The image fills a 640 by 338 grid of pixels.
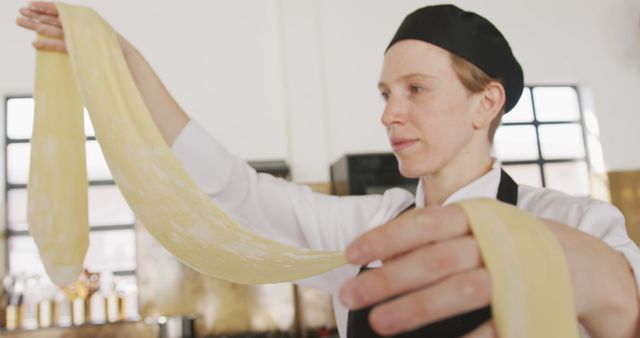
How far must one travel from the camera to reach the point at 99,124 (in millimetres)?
1073

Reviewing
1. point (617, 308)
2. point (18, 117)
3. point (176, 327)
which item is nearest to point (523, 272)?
point (617, 308)

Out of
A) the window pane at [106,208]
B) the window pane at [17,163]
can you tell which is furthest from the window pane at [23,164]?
the window pane at [106,208]

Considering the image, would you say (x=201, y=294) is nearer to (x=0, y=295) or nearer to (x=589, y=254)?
(x=0, y=295)

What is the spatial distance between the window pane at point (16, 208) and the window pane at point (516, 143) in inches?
157

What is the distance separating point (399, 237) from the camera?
390 millimetres

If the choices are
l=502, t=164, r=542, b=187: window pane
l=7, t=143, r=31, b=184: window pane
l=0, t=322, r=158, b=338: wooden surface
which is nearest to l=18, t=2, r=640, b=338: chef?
l=0, t=322, r=158, b=338: wooden surface

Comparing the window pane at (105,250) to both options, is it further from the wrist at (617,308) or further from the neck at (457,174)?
the wrist at (617,308)

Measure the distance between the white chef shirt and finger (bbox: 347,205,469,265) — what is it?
707 mm

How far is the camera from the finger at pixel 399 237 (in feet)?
1.28

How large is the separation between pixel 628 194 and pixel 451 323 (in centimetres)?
500

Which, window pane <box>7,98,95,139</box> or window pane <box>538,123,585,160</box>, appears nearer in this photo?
window pane <box>7,98,95,139</box>

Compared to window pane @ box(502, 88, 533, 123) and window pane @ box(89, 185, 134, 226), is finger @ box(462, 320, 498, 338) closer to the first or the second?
window pane @ box(89, 185, 134, 226)

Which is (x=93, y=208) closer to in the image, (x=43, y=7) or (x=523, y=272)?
(x=43, y=7)

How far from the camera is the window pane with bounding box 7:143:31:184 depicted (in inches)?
177
